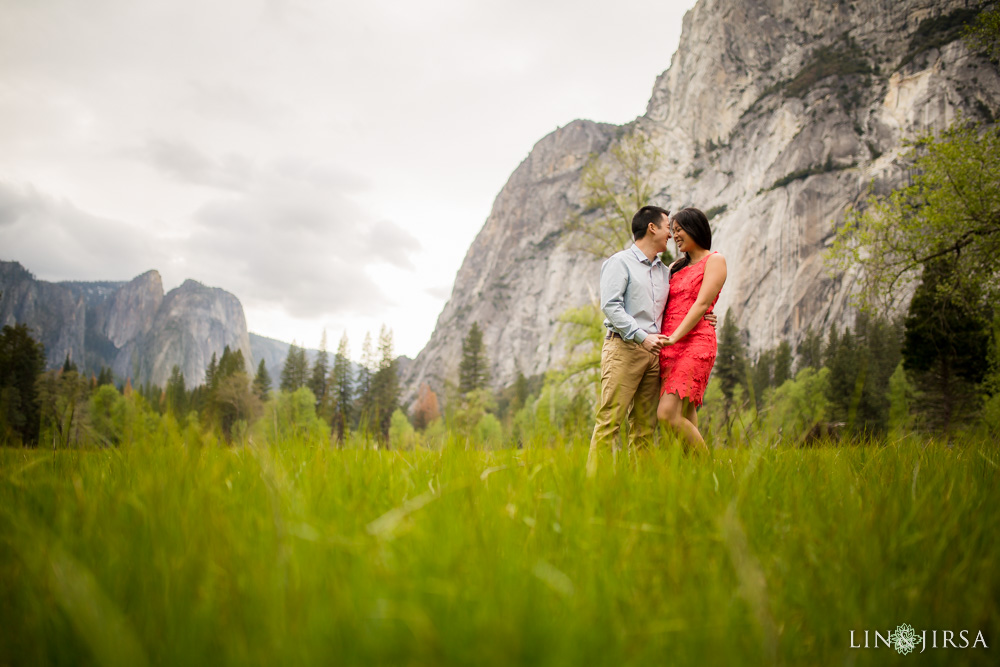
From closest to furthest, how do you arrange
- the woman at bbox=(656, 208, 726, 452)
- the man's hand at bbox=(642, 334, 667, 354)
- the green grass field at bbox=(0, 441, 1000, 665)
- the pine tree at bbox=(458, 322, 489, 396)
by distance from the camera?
the green grass field at bbox=(0, 441, 1000, 665) → the woman at bbox=(656, 208, 726, 452) → the man's hand at bbox=(642, 334, 667, 354) → the pine tree at bbox=(458, 322, 489, 396)

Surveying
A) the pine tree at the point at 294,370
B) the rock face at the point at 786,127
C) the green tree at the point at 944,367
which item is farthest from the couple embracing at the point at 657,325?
the pine tree at the point at 294,370

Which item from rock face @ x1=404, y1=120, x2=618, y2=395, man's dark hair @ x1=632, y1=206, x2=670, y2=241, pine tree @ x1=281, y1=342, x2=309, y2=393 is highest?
rock face @ x1=404, y1=120, x2=618, y2=395

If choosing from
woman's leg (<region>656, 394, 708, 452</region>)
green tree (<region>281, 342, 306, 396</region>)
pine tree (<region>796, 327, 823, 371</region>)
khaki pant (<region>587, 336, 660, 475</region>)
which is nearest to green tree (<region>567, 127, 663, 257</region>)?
khaki pant (<region>587, 336, 660, 475</region>)

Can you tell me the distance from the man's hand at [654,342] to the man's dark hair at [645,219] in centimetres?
119

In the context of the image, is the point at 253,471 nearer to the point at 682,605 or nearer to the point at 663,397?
the point at 682,605

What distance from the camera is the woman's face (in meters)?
4.39

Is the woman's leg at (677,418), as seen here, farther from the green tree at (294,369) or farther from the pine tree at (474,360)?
the pine tree at (474,360)

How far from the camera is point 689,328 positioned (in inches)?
162

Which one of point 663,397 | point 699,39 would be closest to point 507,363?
point 699,39

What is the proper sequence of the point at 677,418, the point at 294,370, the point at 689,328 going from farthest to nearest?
the point at 294,370 → the point at 689,328 → the point at 677,418

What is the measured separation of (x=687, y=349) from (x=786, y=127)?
122 metres

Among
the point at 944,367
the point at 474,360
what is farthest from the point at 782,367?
the point at 474,360

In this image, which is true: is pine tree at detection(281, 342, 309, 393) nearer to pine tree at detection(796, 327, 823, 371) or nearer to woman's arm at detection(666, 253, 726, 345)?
woman's arm at detection(666, 253, 726, 345)

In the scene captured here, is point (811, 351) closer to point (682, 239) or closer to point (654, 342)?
point (682, 239)
